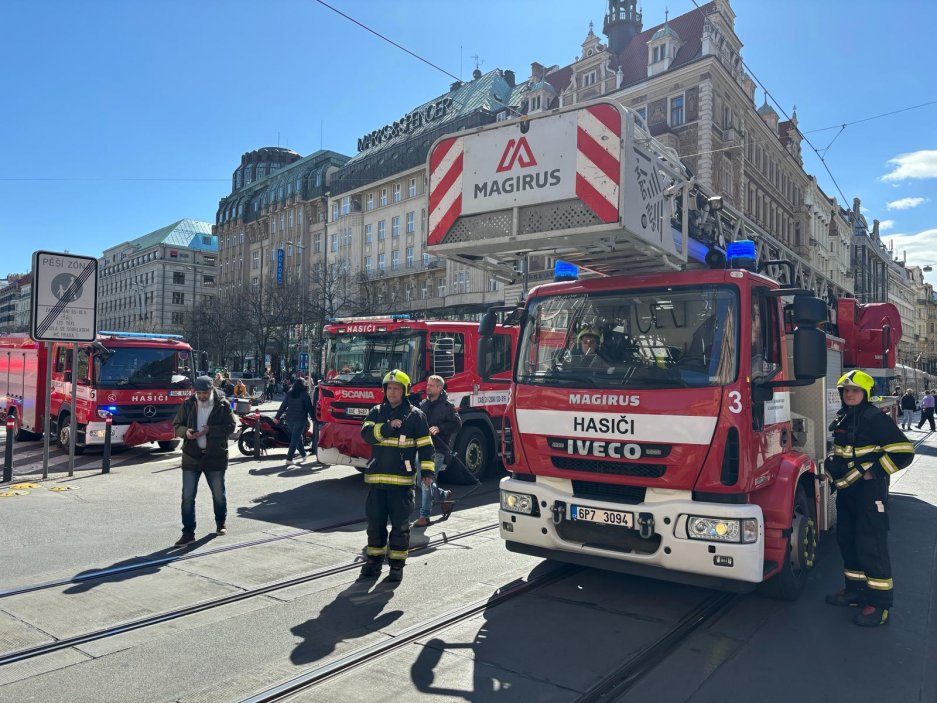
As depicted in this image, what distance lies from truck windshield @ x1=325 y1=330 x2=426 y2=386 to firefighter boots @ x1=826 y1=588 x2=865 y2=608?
6459 mm

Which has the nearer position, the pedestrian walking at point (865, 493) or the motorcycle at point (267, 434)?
the pedestrian walking at point (865, 493)

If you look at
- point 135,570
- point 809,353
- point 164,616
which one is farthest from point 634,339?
point 135,570

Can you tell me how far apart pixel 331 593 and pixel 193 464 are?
8.31ft

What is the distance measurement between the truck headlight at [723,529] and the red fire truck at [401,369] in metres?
6.01

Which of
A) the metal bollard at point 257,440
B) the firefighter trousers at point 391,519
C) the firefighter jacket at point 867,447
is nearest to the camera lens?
the firefighter jacket at point 867,447

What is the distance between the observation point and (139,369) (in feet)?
44.5

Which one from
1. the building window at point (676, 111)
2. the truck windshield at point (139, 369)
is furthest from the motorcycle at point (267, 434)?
the building window at point (676, 111)

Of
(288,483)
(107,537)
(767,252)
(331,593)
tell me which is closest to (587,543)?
(331,593)

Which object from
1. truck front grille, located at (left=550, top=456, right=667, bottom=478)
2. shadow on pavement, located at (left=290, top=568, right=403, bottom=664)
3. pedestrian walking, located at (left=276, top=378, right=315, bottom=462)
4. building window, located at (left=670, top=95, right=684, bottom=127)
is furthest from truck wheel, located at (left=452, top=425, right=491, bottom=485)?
building window, located at (left=670, top=95, right=684, bottom=127)

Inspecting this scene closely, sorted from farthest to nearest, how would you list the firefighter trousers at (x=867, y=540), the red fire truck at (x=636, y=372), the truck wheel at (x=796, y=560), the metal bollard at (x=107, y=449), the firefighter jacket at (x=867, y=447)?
the metal bollard at (x=107, y=449)
the truck wheel at (x=796, y=560)
the firefighter jacket at (x=867, y=447)
the firefighter trousers at (x=867, y=540)
the red fire truck at (x=636, y=372)

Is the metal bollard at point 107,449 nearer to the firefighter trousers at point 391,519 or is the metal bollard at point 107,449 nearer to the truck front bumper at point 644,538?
the firefighter trousers at point 391,519

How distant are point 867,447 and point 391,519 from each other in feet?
12.5

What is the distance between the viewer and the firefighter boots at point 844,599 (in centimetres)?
524

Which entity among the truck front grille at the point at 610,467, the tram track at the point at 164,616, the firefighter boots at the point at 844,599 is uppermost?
the truck front grille at the point at 610,467
